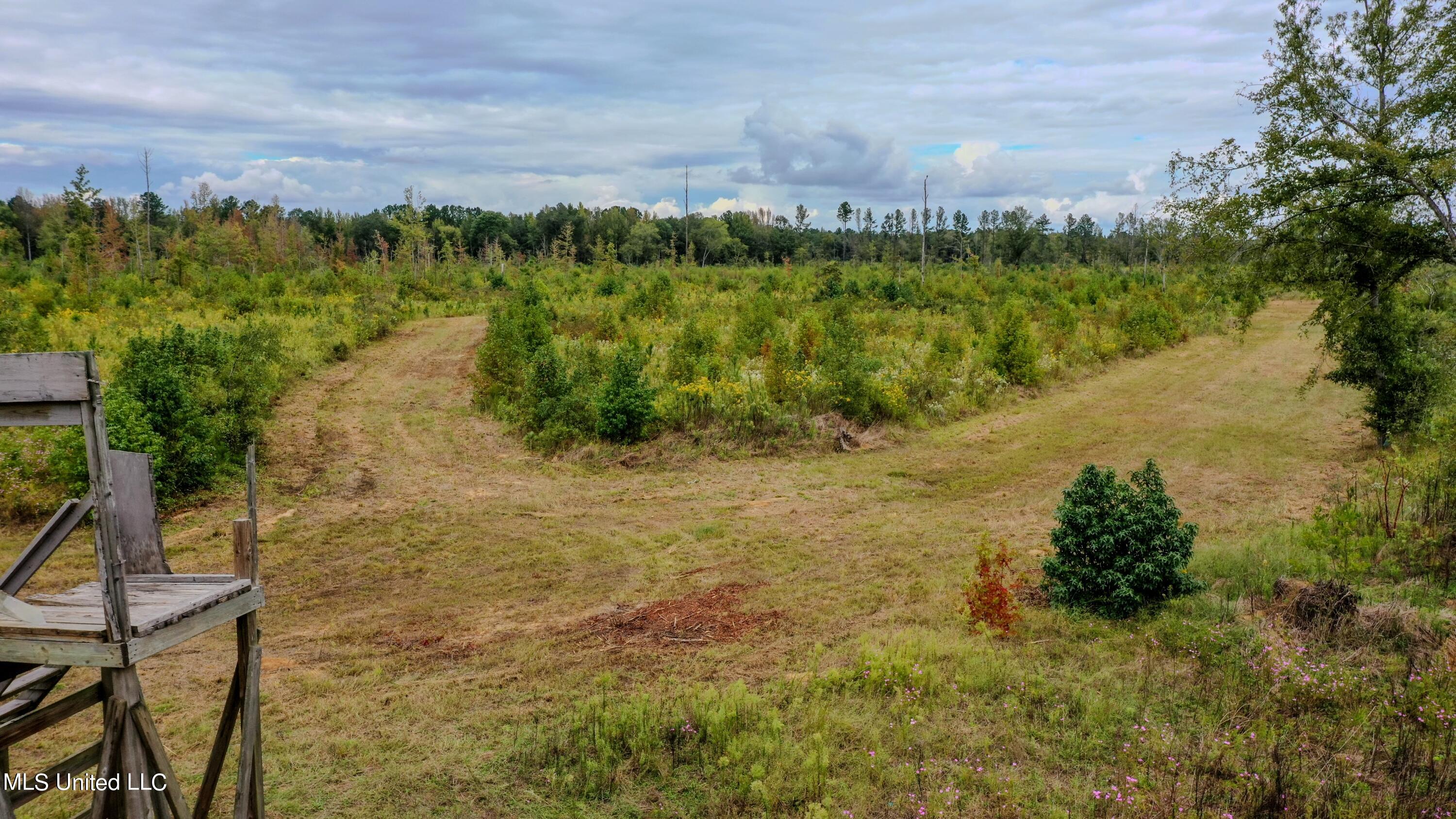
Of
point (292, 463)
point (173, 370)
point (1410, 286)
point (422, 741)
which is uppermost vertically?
point (1410, 286)

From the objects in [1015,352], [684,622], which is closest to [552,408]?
[684,622]

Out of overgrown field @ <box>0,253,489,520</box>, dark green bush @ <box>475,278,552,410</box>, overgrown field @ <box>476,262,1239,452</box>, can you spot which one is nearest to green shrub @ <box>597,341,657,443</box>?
overgrown field @ <box>476,262,1239,452</box>

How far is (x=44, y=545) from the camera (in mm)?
3496

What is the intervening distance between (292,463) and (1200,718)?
12.3 meters

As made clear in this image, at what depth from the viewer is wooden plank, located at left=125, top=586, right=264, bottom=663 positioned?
320cm

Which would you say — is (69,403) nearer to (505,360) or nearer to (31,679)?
(31,679)

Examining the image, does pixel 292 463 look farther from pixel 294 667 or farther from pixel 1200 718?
pixel 1200 718

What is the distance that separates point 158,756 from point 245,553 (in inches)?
38.2

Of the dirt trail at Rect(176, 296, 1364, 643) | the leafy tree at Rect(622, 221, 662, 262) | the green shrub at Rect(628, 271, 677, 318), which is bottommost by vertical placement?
the dirt trail at Rect(176, 296, 1364, 643)

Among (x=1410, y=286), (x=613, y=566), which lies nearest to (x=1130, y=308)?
(x=1410, y=286)

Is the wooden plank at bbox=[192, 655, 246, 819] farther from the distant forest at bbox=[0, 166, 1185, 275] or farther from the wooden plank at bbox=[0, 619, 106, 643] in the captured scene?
the distant forest at bbox=[0, 166, 1185, 275]

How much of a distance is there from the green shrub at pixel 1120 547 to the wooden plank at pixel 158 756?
6.80 meters

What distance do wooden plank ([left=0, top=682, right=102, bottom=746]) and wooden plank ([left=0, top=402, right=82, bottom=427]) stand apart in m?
1.19

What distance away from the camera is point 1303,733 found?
5043 mm
